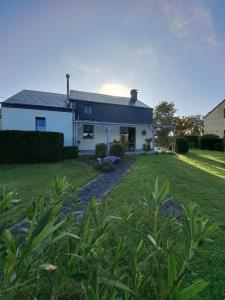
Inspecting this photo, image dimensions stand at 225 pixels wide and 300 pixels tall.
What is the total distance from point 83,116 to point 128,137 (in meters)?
6.26

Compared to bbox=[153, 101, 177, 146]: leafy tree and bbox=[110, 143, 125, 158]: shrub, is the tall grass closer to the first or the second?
bbox=[110, 143, 125, 158]: shrub

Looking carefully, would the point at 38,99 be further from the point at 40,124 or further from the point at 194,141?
the point at 194,141

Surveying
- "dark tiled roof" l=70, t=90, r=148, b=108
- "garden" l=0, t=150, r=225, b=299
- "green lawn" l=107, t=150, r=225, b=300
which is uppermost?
"dark tiled roof" l=70, t=90, r=148, b=108

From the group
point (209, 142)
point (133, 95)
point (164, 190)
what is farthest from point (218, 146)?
point (164, 190)

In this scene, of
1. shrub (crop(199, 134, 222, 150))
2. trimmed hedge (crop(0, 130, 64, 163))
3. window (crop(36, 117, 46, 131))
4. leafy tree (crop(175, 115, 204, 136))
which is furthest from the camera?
leafy tree (crop(175, 115, 204, 136))

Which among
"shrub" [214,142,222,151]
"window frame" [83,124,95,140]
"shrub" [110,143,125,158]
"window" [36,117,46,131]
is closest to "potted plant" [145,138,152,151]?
"window frame" [83,124,95,140]

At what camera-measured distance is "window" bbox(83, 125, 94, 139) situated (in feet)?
81.1

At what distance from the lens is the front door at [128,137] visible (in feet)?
89.1

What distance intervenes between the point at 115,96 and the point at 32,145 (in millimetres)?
Result: 15667

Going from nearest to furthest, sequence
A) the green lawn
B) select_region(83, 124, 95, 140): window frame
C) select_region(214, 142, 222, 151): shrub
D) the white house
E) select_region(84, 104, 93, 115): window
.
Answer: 1. the green lawn
2. the white house
3. select_region(83, 124, 95, 140): window frame
4. select_region(84, 104, 93, 115): window
5. select_region(214, 142, 222, 151): shrub

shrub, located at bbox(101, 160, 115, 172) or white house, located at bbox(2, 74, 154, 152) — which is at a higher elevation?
white house, located at bbox(2, 74, 154, 152)

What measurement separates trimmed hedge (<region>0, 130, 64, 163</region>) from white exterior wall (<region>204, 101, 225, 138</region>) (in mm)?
29860

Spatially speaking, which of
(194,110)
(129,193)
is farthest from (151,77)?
(194,110)

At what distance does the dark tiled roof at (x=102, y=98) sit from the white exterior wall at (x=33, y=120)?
3.37 m
